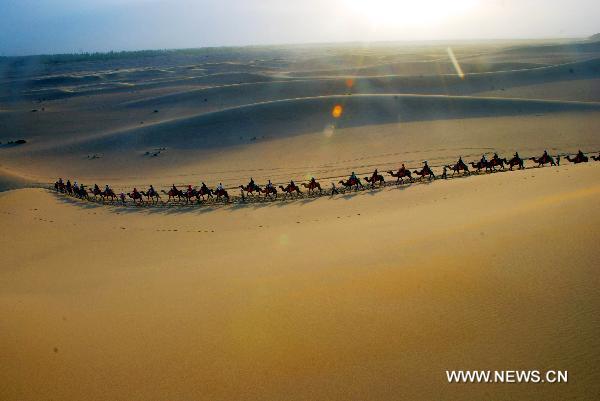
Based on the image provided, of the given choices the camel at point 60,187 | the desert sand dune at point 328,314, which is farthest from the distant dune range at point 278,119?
the desert sand dune at point 328,314

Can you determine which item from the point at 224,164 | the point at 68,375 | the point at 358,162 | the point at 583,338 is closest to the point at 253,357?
the point at 68,375

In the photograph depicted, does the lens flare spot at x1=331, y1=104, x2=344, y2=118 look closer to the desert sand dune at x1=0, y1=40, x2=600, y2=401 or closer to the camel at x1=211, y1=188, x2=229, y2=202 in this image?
the desert sand dune at x1=0, y1=40, x2=600, y2=401

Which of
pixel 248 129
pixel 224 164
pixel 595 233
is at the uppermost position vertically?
pixel 248 129

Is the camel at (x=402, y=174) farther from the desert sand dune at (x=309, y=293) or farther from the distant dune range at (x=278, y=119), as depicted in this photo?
the distant dune range at (x=278, y=119)

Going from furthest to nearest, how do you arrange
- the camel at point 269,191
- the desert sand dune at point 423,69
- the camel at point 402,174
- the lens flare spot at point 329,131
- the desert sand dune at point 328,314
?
the desert sand dune at point 423,69, the lens flare spot at point 329,131, the camel at point 402,174, the camel at point 269,191, the desert sand dune at point 328,314

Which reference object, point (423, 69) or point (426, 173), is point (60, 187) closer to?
point (426, 173)

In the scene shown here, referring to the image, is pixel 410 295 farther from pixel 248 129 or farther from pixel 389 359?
pixel 248 129

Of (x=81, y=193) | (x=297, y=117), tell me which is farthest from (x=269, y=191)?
(x=297, y=117)

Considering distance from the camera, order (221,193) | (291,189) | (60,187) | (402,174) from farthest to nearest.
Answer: (60,187), (402,174), (221,193), (291,189)
